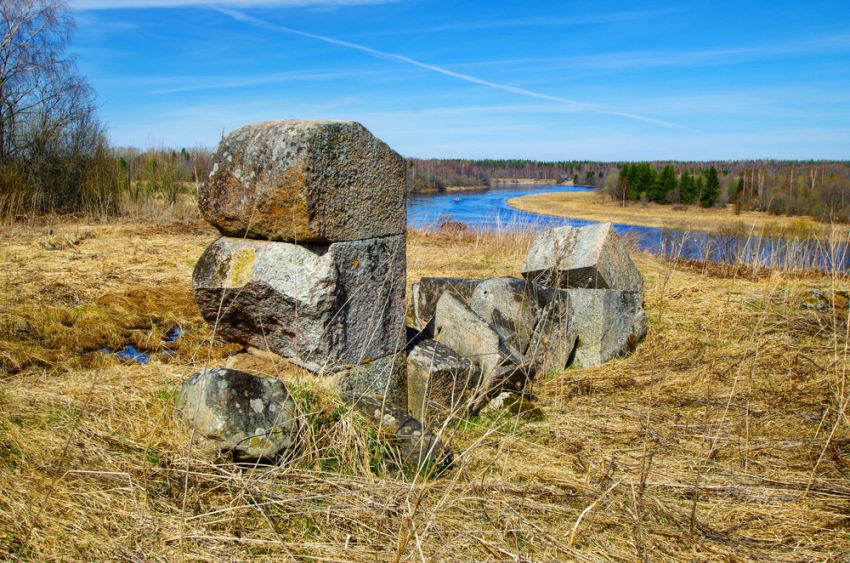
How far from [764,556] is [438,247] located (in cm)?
917

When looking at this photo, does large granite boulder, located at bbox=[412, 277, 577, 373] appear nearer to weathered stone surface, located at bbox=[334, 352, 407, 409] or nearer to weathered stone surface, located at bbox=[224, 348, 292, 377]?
weathered stone surface, located at bbox=[334, 352, 407, 409]

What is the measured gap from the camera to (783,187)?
4012cm

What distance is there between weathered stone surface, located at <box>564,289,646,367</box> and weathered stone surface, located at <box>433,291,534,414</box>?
0.79m

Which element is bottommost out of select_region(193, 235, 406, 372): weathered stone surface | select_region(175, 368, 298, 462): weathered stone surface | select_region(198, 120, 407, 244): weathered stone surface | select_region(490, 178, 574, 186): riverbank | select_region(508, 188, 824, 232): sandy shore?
select_region(175, 368, 298, 462): weathered stone surface

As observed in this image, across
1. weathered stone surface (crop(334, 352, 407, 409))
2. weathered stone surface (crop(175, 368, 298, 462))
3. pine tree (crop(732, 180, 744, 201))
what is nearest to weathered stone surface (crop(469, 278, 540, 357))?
weathered stone surface (crop(334, 352, 407, 409))

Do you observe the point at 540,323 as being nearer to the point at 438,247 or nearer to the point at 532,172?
the point at 438,247

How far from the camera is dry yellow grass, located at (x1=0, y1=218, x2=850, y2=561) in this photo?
1.95 meters

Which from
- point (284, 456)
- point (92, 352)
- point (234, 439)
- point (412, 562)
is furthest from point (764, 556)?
point (92, 352)

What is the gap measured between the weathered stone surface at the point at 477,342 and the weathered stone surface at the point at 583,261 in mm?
1568

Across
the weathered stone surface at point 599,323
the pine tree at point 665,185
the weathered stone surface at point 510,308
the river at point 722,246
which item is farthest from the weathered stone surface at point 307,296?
the pine tree at point 665,185

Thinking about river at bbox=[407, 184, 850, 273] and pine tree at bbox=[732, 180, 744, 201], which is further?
pine tree at bbox=[732, 180, 744, 201]

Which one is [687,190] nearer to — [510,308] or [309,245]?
[510,308]

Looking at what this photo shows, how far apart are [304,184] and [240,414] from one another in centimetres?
120

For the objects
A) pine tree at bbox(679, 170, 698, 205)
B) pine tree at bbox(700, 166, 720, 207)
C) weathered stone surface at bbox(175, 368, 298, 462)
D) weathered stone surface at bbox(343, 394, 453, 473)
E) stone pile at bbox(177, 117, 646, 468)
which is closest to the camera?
weathered stone surface at bbox(175, 368, 298, 462)
